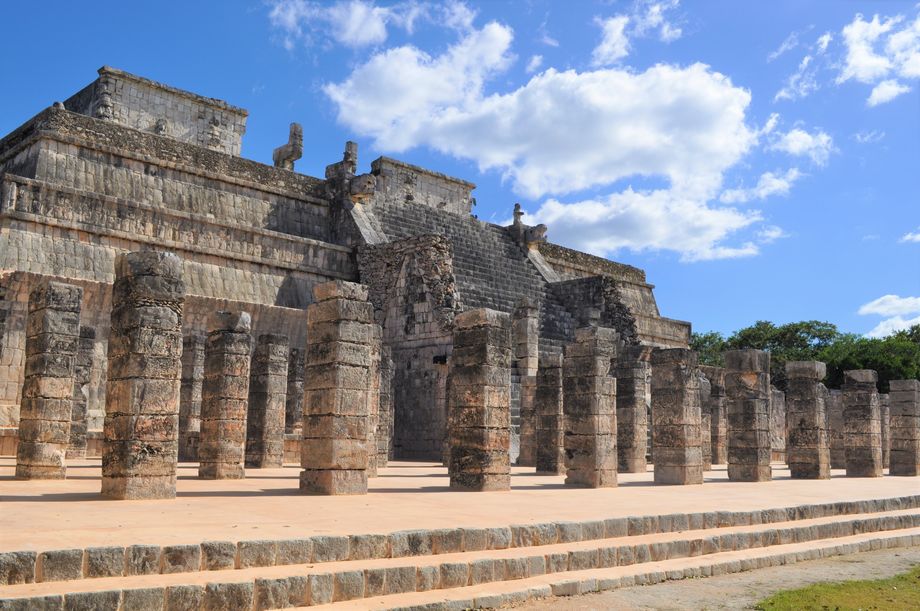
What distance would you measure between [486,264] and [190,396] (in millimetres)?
11810

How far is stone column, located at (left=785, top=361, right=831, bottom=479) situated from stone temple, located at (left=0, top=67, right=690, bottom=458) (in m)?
6.11

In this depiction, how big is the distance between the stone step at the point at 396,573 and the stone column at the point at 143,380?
435 cm

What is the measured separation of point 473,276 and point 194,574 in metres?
20.0

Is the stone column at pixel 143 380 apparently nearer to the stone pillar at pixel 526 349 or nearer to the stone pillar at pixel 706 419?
the stone pillar at pixel 526 349

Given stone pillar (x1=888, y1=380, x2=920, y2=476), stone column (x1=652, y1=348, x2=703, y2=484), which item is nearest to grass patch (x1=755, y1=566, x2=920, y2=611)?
stone column (x1=652, y1=348, x2=703, y2=484)

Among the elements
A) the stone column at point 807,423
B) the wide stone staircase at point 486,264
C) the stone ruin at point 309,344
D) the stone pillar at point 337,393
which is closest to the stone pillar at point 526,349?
the stone ruin at point 309,344

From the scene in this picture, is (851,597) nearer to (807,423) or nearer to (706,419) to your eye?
(807,423)

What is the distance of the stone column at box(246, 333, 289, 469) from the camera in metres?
16.6

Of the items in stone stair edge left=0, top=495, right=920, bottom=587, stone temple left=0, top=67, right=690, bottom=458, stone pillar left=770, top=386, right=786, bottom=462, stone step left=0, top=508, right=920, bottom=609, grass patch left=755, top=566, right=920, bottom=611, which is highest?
stone temple left=0, top=67, right=690, bottom=458

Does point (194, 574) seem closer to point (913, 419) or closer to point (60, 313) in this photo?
point (60, 313)

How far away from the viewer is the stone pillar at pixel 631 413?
19.1m

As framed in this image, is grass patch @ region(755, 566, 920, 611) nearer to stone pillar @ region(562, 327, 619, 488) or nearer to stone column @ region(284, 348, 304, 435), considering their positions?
stone pillar @ region(562, 327, 619, 488)

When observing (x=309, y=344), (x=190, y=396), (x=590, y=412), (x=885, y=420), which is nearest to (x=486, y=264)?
(x=190, y=396)

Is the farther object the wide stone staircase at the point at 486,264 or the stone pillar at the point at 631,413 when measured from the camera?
the wide stone staircase at the point at 486,264
